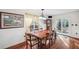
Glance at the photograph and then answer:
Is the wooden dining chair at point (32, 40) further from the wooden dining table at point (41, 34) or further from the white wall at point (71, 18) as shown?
the white wall at point (71, 18)

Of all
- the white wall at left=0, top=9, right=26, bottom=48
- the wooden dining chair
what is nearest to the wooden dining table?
the wooden dining chair

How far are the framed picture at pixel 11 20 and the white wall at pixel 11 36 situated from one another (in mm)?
66

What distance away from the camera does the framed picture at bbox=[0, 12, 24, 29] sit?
191cm

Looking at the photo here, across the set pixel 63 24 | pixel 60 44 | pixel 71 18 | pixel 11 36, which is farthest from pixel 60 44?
pixel 11 36

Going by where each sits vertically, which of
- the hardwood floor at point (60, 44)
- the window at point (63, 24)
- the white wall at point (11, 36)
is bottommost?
the hardwood floor at point (60, 44)

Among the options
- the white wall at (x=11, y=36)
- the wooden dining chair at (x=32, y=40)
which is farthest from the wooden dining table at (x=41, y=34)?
the white wall at (x=11, y=36)

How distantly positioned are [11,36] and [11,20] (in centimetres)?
27

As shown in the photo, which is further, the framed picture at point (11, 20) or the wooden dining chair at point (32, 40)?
the wooden dining chair at point (32, 40)

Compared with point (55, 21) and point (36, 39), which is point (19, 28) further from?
point (55, 21)

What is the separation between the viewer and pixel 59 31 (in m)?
2.01

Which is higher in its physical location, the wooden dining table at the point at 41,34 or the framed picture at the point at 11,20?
the framed picture at the point at 11,20

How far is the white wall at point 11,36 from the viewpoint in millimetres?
1941

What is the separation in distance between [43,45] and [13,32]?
561mm
